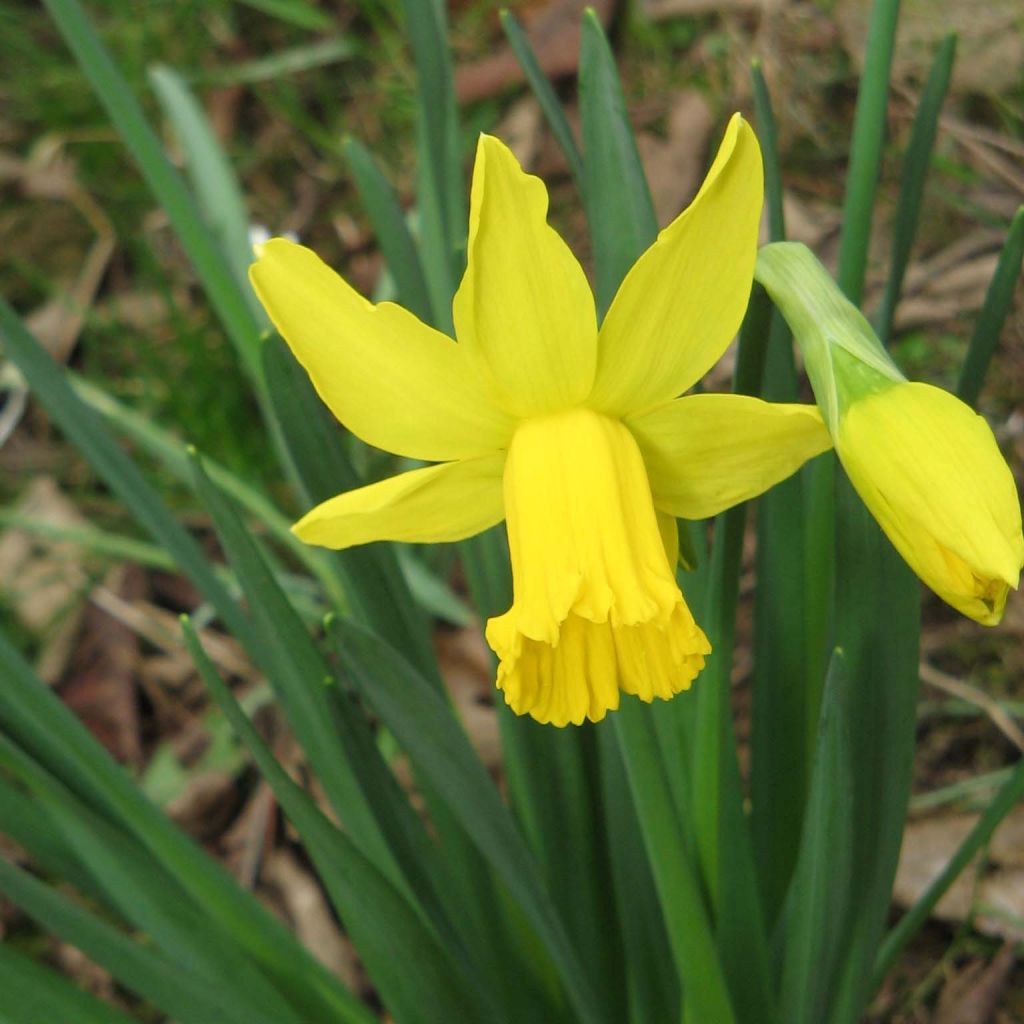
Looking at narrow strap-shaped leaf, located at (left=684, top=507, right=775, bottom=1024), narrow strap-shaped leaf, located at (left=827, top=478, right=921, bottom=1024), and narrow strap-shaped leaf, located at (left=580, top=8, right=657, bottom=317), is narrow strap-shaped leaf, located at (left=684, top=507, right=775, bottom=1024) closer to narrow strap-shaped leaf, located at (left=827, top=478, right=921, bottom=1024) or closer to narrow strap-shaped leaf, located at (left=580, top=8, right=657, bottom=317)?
narrow strap-shaped leaf, located at (left=827, top=478, right=921, bottom=1024)

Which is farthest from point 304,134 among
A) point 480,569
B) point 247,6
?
point 480,569

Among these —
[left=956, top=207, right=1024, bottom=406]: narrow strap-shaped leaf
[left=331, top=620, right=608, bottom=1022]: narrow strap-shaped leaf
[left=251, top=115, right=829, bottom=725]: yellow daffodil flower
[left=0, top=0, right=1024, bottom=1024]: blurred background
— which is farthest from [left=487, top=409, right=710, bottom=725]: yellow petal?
[left=0, top=0, right=1024, bottom=1024]: blurred background

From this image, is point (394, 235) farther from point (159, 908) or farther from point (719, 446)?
point (159, 908)

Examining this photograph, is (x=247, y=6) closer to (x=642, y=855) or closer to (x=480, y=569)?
(x=480, y=569)

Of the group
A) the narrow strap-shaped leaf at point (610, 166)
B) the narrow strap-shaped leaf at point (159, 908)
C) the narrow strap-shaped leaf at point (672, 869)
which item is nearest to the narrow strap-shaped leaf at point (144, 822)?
the narrow strap-shaped leaf at point (159, 908)

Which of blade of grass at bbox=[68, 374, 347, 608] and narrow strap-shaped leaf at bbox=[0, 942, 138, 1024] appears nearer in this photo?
narrow strap-shaped leaf at bbox=[0, 942, 138, 1024]

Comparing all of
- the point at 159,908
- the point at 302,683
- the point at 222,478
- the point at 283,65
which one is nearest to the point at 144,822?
the point at 159,908
